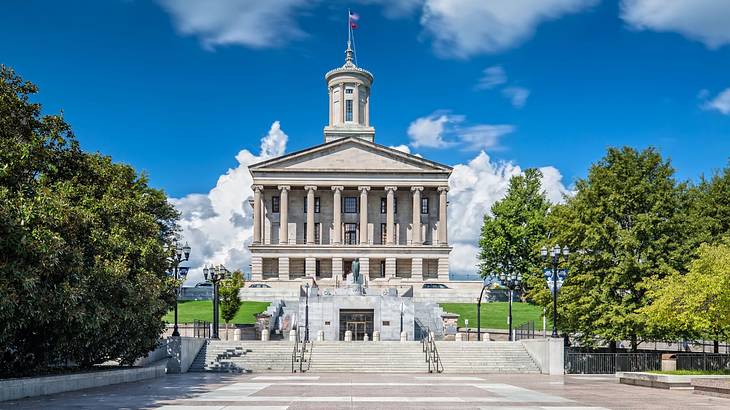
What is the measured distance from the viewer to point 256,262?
3371 inches

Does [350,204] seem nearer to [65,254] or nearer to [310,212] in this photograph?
[310,212]

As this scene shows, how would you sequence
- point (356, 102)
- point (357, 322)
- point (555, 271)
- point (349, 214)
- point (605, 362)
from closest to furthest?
point (555, 271) → point (605, 362) → point (357, 322) → point (349, 214) → point (356, 102)

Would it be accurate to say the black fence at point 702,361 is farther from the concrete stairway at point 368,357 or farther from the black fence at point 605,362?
the concrete stairway at point 368,357

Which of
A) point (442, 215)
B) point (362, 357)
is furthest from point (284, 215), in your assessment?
point (362, 357)

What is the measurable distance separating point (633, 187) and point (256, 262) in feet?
181

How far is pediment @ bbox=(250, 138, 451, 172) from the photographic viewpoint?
285 feet

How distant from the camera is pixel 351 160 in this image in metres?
87.6

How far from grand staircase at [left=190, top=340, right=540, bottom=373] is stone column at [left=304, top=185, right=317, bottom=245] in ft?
155

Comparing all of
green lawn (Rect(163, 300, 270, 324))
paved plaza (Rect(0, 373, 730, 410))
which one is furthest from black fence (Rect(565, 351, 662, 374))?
green lawn (Rect(163, 300, 270, 324))

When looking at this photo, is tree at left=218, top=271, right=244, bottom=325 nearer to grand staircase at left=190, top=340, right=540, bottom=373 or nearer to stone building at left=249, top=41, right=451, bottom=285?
grand staircase at left=190, top=340, right=540, bottom=373

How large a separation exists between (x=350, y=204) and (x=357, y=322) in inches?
1470

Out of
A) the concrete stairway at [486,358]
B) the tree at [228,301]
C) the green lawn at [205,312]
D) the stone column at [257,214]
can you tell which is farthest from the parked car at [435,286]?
the concrete stairway at [486,358]

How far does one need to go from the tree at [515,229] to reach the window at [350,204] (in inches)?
696

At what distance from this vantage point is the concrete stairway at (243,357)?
36.5 m
